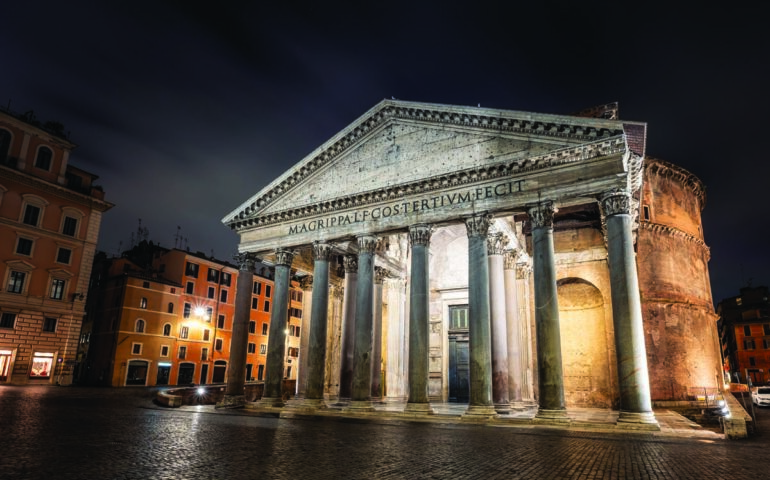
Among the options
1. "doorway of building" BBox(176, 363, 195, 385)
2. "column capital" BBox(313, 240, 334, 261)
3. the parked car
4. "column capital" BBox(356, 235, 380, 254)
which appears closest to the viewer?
"column capital" BBox(356, 235, 380, 254)

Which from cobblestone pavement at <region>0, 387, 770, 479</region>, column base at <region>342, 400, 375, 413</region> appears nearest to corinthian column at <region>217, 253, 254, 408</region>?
column base at <region>342, 400, 375, 413</region>

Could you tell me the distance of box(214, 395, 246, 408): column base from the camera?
18.7 metres

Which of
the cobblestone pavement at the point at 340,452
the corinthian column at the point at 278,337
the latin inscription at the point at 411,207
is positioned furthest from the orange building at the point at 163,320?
the cobblestone pavement at the point at 340,452

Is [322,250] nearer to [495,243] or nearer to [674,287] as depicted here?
[495,243]

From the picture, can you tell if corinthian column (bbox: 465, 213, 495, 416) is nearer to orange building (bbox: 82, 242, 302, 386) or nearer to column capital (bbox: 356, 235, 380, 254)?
column capital (bbox: 356, 235, 380, 254)

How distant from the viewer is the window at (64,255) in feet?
99.8

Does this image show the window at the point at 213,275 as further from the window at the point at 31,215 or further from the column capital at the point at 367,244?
the column capital at the point at 367,244

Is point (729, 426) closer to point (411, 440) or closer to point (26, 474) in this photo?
point (411, 440)

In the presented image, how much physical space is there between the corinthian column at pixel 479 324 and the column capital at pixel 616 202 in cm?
361

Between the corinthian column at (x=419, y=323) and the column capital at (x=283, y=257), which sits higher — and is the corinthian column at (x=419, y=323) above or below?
below

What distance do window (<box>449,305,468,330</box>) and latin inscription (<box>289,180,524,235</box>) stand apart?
7.12 m

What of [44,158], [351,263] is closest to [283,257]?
[351,263]

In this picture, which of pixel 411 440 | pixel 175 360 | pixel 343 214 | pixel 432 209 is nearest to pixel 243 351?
pixel 343 214

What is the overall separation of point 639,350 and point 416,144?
10.2 meters
